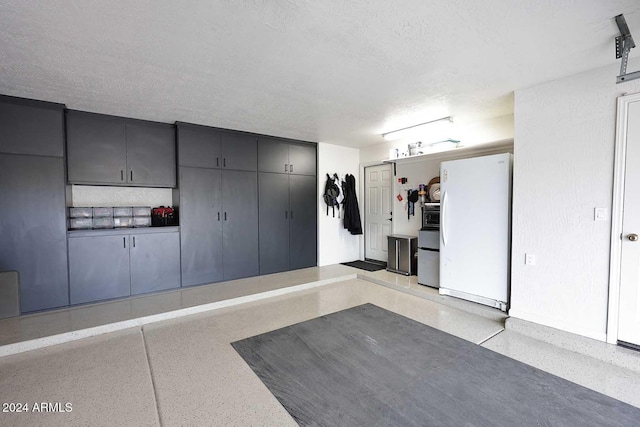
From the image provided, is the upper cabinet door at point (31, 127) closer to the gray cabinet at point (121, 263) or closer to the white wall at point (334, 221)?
the gray cabinet at point (121, 263)

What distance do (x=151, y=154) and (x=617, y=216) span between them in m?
5.23

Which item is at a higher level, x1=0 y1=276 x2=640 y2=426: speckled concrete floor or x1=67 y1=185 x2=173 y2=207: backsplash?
x1=67 y1=185 x2=173 y2=207: backsplash

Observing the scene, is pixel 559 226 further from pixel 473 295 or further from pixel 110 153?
pixel 110 153

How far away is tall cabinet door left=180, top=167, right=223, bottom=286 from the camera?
409cm

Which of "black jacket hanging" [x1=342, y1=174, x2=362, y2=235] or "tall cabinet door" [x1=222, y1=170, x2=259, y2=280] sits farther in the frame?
"black jacket hanging" [x1=342, y1=174, x2=362, y2=235]

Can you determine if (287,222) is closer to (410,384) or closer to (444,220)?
(444,220)

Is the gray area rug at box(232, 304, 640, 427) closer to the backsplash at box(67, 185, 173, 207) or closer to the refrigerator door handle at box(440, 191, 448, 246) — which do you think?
the refrigerator door handle at box(440, 191, 448, 246)

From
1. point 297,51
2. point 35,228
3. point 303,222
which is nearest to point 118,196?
point 35,228

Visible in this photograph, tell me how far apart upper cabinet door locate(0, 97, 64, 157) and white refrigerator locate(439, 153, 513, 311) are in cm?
473

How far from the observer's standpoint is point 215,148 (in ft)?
14.1

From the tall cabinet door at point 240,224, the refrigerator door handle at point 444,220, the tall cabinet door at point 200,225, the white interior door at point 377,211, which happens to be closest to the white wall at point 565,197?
the refrigerator door handle at point 444,220

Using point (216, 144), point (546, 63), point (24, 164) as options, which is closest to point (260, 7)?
point (546, 63)

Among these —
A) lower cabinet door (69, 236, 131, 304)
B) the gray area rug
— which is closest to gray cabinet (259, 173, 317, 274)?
lower cabinet door (69, 236, 131, 304)

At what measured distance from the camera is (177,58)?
2.24 m
